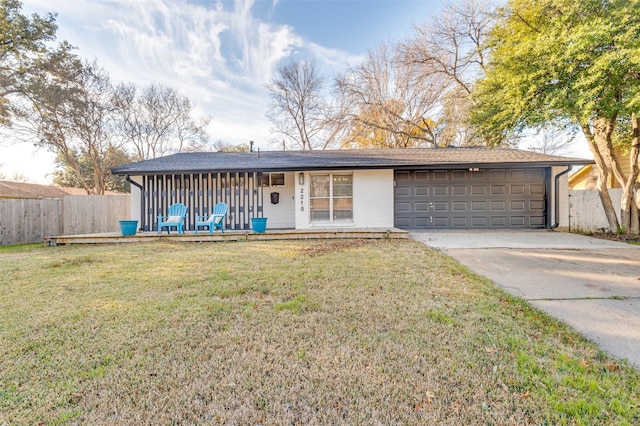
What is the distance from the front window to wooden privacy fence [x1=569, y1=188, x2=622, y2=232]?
7475 millimetres

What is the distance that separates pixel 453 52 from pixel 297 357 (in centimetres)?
1815

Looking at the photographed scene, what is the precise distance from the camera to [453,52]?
15.0 m

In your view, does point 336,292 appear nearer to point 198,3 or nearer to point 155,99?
point 198,3

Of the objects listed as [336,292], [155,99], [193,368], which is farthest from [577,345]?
[155,99]

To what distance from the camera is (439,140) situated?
18031mm

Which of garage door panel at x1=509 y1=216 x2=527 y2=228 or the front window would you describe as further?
the front window

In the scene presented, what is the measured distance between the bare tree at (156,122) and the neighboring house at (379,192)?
481 inches

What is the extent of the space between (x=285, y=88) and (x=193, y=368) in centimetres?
2022

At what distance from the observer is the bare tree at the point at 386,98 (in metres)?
16.6

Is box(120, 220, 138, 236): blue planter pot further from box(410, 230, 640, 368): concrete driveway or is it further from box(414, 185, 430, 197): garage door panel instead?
box(414, 185, 430, 197): garage door panel

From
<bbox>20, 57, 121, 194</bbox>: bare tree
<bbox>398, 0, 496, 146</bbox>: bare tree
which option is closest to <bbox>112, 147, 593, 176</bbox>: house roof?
<bbox>398, 0, 496, 146</bbox>: bare tree

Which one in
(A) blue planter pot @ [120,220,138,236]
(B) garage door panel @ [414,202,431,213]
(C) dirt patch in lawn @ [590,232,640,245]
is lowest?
(C) dirt patch in lawn @ [590,232,640,245]

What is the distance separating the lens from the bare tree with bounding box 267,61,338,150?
18641mm

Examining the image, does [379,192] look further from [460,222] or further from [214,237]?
[214,237]
